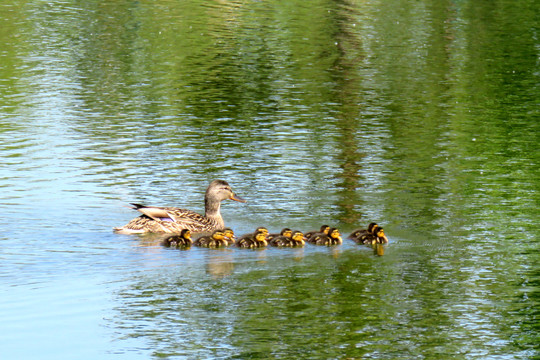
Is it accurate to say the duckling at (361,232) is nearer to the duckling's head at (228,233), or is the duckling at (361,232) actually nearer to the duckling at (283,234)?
the duckling at (283,234)

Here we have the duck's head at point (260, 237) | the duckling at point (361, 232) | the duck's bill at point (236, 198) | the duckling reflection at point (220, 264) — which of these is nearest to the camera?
the duckling reflection at point (220, 264)

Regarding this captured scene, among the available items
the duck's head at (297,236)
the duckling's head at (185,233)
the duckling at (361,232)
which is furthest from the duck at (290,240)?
the duckling's head at (185,233)

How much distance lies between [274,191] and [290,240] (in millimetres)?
3272

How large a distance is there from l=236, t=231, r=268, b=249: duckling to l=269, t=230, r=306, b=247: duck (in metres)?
0.14

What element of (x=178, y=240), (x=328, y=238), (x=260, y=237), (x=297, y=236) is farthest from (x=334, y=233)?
(x=178, y=240)

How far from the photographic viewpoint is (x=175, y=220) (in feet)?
49.2

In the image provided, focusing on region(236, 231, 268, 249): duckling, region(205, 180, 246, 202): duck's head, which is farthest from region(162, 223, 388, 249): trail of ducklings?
region(205, 180, 246, 202): duck's head

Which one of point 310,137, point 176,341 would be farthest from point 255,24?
point 176,341

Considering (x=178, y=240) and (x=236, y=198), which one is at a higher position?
(x=236, y=198)

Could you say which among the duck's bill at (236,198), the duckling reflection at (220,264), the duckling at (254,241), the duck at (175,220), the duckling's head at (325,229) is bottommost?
the duckling reflection at (220,264)

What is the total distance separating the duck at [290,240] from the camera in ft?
46.2

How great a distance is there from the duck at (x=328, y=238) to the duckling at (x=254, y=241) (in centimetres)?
62

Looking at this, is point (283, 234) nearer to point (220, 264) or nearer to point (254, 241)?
point (254, 241)

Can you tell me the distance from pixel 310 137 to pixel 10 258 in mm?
10163
